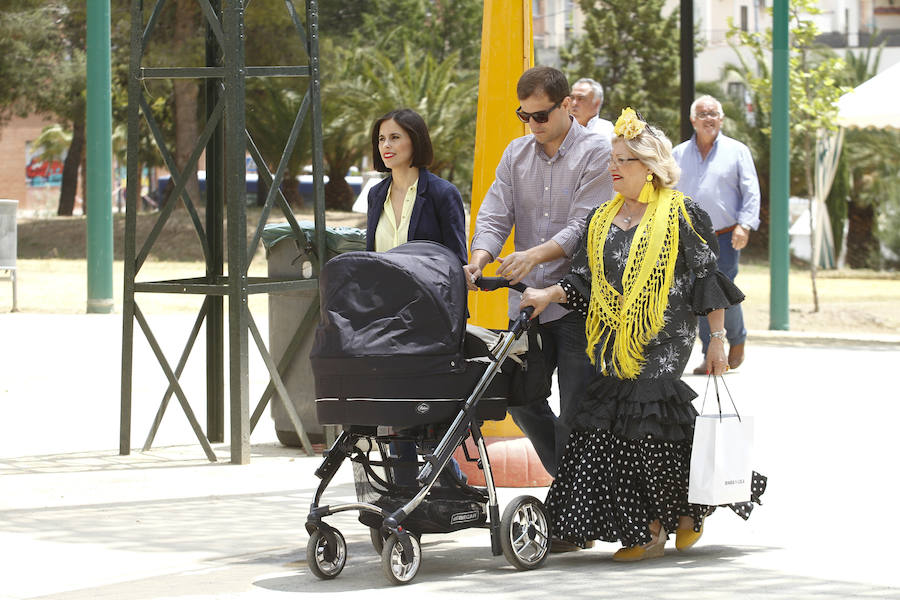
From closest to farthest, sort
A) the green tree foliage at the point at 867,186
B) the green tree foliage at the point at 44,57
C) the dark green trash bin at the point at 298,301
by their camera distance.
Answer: the dark green trash bin at the point at 298,301, the green tree foliage at the point at 867,186, the green tree foliage at the point at 44,57

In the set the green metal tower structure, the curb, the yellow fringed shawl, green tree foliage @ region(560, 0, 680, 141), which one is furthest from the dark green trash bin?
green tree foliage @ region(560, 0, 680, 141)

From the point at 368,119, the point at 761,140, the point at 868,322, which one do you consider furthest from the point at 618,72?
the point at 868,322

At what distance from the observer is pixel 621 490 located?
5.88 m

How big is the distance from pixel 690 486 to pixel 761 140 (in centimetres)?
3208

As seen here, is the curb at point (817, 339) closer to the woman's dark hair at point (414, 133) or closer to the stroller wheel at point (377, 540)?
the woman's dark hair at point (414, 133)

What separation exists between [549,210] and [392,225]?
0.74 meters

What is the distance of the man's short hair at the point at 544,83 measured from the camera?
240 inches

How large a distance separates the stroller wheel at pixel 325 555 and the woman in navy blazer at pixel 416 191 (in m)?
1.40

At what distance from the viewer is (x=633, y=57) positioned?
143 feet

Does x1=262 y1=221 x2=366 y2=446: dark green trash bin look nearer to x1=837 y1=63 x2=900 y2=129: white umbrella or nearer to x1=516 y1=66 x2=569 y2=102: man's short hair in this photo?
x1=516 y1=66 x2=569 y2=102: man's short hair

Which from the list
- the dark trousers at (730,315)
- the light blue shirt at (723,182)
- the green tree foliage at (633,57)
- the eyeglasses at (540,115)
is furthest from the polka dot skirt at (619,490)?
the green tree foliage at (633,57)

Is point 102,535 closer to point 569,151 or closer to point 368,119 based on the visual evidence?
point 569,151

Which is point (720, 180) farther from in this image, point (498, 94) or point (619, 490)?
point (619, 490)

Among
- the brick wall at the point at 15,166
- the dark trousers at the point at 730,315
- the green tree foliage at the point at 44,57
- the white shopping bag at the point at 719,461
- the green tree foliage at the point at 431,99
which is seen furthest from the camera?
the brick wall at the point at 15,166
